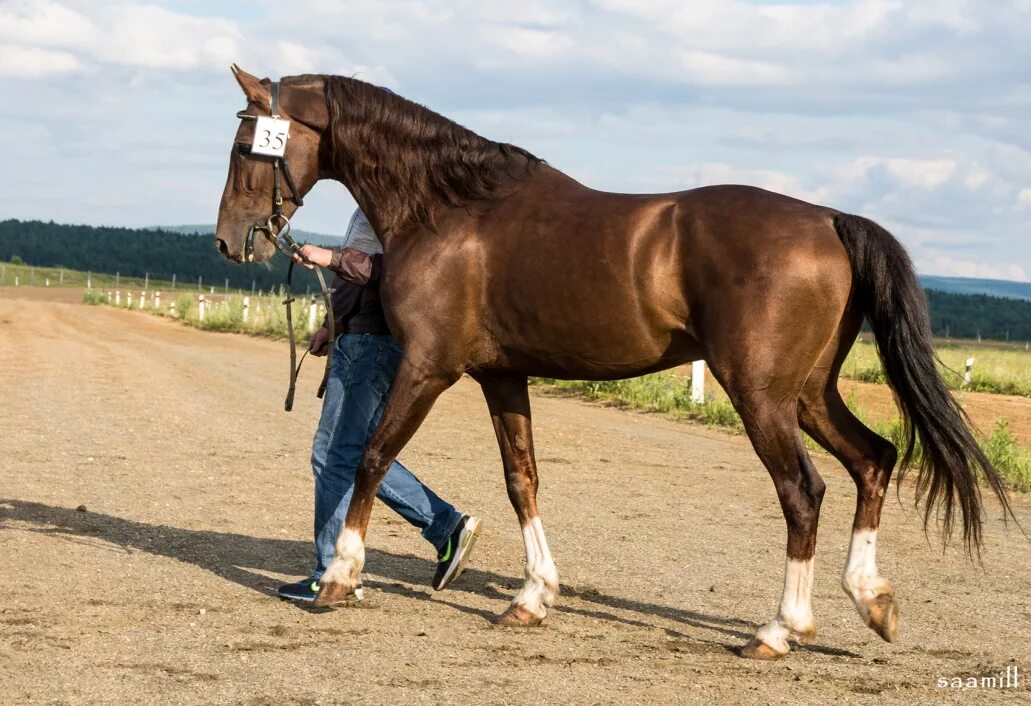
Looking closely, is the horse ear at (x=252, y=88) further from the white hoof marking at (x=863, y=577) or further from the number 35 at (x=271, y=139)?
the white hoof marking at (x=863, y=577)

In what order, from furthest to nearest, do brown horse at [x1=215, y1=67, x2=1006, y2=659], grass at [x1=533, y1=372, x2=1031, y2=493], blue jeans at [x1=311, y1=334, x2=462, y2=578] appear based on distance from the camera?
grass at [x1=533, y1=372, x2=1031, y2=493]
blue jeans at [x1=311, y1=334, x2=462, y2=578]
brown horse at [x1=215, y1=67, x2=1006, y2=659]

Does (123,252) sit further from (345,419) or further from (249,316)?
(345,419)

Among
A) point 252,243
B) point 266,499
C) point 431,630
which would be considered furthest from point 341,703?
point 266,499

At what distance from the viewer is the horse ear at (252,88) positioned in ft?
20.8

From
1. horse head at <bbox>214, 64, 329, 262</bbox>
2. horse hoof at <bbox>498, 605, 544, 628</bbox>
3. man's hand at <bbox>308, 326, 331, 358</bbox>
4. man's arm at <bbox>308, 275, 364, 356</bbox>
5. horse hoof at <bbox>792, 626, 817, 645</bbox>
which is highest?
horse head at <bbox>214, 64, 329, 262</bbox>

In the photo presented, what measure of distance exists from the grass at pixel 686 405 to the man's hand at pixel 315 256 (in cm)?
768

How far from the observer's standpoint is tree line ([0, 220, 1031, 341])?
9819cm

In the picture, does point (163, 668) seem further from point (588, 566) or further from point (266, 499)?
point (266, 499)

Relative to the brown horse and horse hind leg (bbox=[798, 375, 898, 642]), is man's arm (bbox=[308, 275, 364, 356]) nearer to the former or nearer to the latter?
the brown horse

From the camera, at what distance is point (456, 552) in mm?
6586

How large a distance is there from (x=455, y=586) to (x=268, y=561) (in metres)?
1.16

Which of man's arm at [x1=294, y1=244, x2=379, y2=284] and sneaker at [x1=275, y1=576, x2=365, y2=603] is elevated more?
man's arm at [x1=294, y1=244, x2=379, y2=284]

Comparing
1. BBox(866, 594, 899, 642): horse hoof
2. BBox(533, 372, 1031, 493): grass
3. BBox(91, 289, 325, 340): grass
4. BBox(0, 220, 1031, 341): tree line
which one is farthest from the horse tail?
BBox(0, 220, 1031, 341): tree line

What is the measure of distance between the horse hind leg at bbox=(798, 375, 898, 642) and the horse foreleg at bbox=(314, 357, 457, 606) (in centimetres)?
168
